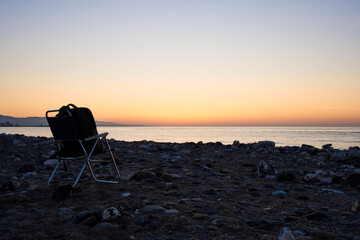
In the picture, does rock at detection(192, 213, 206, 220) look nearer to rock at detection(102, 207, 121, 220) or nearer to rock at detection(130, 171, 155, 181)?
rock at detection(102, 207, 121, 220)

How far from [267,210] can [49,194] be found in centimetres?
332

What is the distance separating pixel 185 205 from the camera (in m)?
3.76

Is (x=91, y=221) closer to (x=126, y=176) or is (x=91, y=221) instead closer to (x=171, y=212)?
(x=171, y=212)

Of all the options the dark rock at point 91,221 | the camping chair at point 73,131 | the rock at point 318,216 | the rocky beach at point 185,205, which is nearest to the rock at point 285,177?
the rocky beach at point 185,205

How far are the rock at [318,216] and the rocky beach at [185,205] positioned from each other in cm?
1

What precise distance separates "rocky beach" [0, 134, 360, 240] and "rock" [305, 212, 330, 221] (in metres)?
0.01

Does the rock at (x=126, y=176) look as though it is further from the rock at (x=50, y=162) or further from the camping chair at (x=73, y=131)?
the rock at (x=50, y=162)

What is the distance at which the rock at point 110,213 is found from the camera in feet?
10.5

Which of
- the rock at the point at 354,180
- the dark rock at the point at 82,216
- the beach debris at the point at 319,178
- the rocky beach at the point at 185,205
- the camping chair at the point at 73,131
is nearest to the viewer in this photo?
the rocky beach at the point at 185,205

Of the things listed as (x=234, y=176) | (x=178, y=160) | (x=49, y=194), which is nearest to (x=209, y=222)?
(x=49, y=194)

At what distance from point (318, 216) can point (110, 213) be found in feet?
8.08

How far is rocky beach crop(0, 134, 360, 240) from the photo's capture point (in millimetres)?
2838

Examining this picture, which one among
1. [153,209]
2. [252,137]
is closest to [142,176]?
[153,209]

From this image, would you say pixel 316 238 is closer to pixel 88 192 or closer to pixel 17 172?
pixel 88 192
